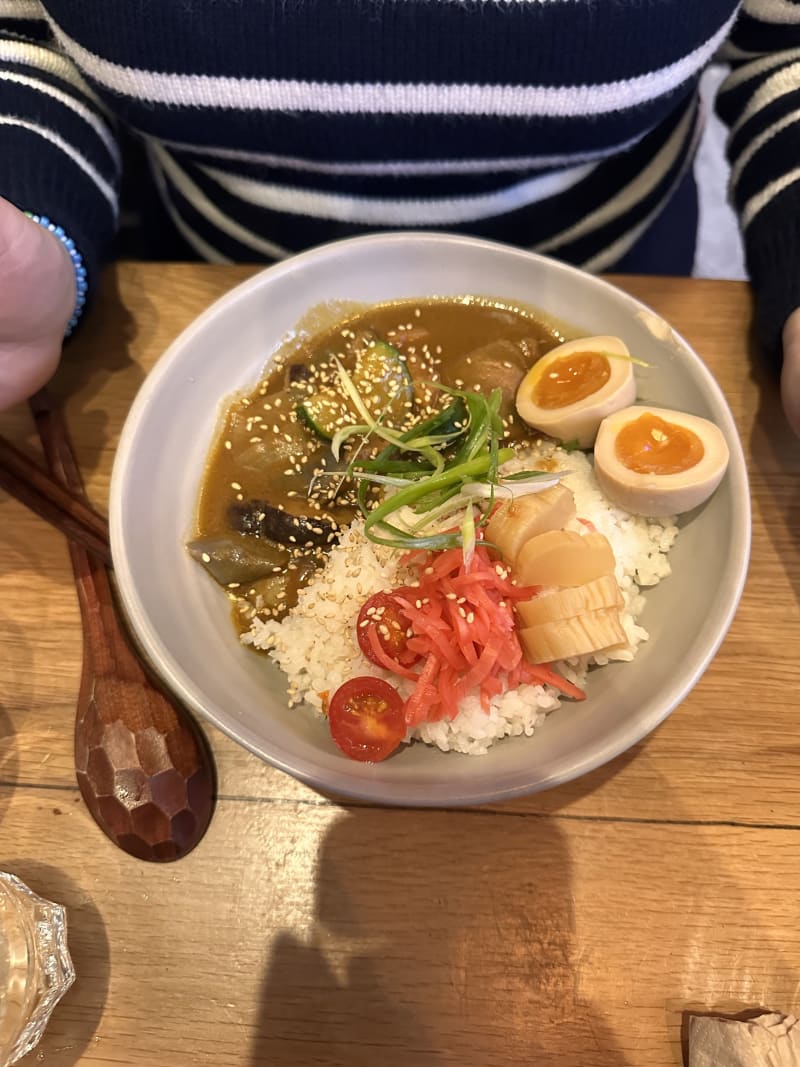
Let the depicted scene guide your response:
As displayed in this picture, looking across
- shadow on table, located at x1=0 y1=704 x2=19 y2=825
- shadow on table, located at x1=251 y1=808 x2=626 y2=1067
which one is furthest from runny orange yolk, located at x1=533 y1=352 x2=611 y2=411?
shadow on table, located at x1=0 y1=704 x2=19 y2=825

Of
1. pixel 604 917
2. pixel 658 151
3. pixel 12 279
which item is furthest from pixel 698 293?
pixel 12 279

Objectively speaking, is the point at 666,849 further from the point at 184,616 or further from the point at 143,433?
the point at 143,433

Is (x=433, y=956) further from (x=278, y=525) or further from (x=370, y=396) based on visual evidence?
(x=370, y=396)

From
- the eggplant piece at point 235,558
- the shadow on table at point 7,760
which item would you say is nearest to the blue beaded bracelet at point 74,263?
the eggplant piece at point 235,558

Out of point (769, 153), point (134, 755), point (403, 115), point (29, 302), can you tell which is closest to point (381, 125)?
point (403, 115)

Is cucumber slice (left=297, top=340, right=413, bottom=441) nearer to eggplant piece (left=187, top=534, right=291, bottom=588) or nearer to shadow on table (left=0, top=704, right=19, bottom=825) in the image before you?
eggplant piece (left=187, top=534, right=291, bottom=588)

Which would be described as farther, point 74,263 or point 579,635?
point 74,263

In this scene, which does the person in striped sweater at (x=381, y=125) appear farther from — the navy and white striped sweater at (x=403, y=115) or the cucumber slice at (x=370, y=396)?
the cucumber slice at (x=370, y=396)

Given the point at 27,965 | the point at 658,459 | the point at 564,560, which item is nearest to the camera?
the point at 27,965
